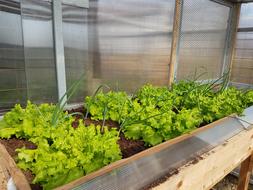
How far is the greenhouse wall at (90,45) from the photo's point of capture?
0.99 meters

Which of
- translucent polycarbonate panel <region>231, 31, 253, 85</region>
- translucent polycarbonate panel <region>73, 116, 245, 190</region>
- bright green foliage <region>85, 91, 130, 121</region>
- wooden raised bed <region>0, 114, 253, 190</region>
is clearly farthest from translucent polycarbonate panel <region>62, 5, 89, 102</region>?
translucent polycarbonate panel <region>231, 31, 253, 85</region>

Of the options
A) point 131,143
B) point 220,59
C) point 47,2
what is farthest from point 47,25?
point 220,59

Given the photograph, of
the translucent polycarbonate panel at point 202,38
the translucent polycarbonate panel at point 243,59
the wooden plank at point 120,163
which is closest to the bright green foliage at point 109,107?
the wooden plank at point 120,163

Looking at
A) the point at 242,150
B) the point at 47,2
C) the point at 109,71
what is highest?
the point at 47,2

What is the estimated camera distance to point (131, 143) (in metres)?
0.98

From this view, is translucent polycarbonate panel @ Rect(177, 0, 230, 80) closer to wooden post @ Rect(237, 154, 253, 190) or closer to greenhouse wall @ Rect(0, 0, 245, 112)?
greenhouse wall @ Rect(0, 0, 245, 112)

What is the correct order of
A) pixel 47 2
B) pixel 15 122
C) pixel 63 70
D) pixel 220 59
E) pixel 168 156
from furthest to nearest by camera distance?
pixel 220 59
pixel 63 70
pixel 47 2
pixel 15 122
pixel 168 156

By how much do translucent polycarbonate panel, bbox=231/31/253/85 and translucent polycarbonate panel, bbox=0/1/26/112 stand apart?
2677 mm

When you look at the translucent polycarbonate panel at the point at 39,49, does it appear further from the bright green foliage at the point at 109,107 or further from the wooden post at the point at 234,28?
the wooden post at the point at 234,28

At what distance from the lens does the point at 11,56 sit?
0.97 metres

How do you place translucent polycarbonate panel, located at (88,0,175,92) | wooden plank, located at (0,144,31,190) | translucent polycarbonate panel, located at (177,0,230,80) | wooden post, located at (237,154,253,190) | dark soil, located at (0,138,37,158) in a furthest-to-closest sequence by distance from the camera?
1. translucent polycarbonate panel, located at (177,0,230,80)
2. wooden post, located at (237,154,253,190)
3. translucent polycarbonate panel, located at (88,0,175,92)
4. dark soil, located at (0,138,37,158)
5. wooden plank, located at (0,144,31,190)

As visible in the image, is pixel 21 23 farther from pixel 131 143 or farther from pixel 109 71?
pixel 131 143

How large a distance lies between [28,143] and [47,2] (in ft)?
2.46

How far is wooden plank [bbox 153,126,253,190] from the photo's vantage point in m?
0.75
